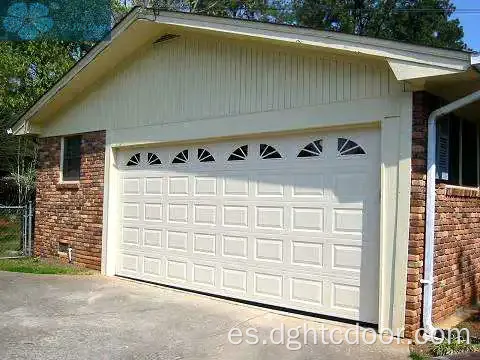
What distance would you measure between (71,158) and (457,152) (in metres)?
7.45

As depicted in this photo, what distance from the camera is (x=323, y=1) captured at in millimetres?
29500

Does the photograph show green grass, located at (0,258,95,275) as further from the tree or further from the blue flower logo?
the tree

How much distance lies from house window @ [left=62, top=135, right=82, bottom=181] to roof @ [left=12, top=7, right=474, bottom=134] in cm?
76

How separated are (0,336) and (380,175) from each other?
15.6ft

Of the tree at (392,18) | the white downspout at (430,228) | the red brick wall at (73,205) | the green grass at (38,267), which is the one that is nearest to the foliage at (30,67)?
the red brick wall at (73,205)

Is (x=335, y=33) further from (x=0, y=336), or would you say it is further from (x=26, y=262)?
(x=26, y=262)

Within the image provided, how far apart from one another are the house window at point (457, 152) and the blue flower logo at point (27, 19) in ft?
24.4

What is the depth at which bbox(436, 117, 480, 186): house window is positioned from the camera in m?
6.71

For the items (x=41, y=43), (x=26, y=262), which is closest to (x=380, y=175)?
(x=26, y=262)

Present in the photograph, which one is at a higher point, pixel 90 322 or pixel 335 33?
pixel 335 33

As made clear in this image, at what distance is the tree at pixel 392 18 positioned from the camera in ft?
93.3

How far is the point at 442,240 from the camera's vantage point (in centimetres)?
661

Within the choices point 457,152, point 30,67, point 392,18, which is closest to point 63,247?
point 457,152

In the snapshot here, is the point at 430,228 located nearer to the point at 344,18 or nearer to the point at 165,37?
the point at 165,37
